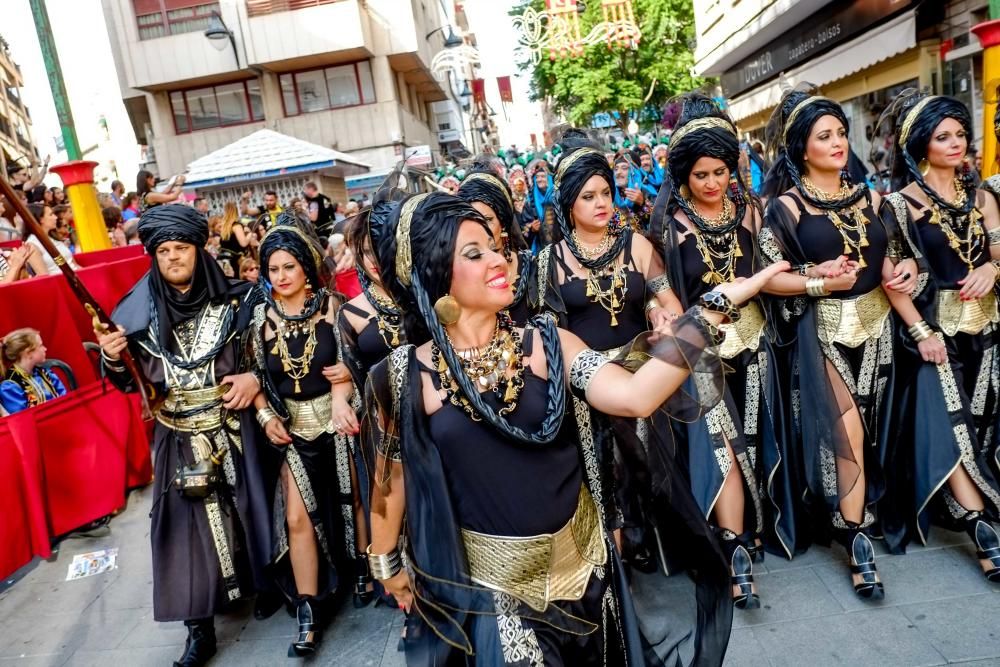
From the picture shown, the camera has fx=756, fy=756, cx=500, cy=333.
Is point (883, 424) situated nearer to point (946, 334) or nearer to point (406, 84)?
point (946, 334)

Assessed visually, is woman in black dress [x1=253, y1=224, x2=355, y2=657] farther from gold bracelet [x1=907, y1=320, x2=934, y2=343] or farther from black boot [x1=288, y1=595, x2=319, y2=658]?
gold bracelet [x1=907, y1=320, x2=934, y2=343]

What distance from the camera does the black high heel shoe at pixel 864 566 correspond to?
3.31m

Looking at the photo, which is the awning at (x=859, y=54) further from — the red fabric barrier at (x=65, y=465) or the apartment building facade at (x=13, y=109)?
the apartment building facade at (x=13, y=109)

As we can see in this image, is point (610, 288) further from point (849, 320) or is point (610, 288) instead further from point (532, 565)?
point (532, 565)

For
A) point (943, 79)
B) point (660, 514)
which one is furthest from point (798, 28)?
point (660, 514)

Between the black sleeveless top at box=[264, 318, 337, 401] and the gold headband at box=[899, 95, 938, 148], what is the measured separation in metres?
2.98

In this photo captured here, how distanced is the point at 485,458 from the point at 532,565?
1.12ft

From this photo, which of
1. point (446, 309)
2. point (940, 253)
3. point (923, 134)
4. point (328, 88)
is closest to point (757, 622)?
point (940, 253)

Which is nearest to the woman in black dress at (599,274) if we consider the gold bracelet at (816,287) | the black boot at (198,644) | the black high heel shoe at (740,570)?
the black high heel shoe at (740,570)

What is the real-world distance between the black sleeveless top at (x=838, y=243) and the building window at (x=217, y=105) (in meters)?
25.6

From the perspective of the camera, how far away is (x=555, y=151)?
439cm

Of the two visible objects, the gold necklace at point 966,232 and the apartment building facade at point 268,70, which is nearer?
the gold necklace at point 966,232

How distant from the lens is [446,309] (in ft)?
6.83

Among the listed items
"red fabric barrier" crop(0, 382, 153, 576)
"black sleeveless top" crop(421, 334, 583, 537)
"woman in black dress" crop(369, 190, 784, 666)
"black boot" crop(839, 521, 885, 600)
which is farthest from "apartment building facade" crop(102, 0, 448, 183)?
"black sleeveless top" crop(421, 334, 583, 537)
